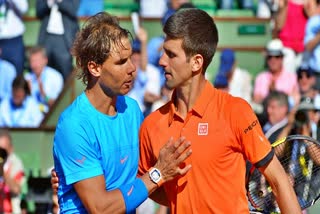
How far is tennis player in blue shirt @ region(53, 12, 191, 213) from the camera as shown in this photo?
516 centimetres

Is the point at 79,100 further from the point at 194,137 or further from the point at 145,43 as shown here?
the point at 145,43

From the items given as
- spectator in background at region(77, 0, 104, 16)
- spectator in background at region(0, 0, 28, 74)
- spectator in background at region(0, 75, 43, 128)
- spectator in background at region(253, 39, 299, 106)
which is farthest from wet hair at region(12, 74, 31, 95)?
spectator in background at region(253, 39, 299, 106)

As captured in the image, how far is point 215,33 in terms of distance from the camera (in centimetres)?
538

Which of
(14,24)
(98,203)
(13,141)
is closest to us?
(98,203)

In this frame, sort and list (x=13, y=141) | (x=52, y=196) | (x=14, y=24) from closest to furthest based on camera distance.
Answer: (x=52, y=196), (x=13, y=141), (x=14, y=24)

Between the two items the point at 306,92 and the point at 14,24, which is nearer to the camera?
the point at 306,92

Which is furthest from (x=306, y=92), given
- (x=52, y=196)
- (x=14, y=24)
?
(x=14, y=24)

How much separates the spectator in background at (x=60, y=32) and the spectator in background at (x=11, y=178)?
149 cm

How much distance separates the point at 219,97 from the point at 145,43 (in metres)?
6.20

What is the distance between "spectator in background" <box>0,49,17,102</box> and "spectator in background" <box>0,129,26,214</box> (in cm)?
121

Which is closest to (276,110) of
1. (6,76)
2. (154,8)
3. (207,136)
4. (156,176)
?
(154,8)

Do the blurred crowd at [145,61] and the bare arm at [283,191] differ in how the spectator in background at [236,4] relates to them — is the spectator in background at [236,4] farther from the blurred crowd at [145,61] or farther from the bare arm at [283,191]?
the bare arm at [283,191]

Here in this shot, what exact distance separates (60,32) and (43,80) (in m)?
0.64

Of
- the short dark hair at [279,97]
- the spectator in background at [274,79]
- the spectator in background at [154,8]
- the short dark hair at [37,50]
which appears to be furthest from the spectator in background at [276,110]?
the short dark hair at [37,50]
